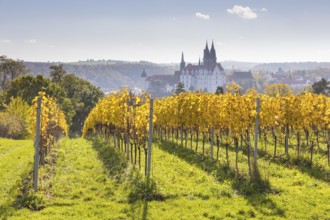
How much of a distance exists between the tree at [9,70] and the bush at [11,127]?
1290 inches

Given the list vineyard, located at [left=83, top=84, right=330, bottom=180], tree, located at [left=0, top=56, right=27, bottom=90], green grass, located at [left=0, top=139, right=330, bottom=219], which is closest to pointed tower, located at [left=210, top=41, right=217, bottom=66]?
tree, located at [left=0, top=56, right=27, bottom=90]

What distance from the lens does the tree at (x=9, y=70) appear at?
2949 inches

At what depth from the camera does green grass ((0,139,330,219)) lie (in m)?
10.4

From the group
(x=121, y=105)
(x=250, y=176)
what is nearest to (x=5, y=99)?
(x=121, y=105)

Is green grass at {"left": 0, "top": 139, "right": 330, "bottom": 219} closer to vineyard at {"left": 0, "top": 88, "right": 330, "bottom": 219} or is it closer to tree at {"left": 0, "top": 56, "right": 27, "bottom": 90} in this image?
vineyard at {"left": 0, "top": 88, "right": 330, "bottom": 219}

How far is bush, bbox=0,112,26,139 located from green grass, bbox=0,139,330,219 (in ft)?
101

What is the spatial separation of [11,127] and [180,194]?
38624mm

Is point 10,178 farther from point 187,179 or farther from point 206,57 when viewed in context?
point 206,57

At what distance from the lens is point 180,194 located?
12156 millimetres

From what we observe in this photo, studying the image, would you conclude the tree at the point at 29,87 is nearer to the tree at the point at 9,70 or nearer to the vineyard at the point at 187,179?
the tree at the point at 9,70

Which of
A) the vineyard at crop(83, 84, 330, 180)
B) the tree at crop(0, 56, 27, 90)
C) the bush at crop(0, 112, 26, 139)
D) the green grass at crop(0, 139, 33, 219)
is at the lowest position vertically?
the bush at crop(0, 112, 26, 139)

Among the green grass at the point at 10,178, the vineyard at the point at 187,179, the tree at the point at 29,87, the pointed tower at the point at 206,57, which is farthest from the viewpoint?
the pointed tower at the point at 206,57

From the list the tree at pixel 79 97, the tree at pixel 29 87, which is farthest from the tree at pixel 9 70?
the tree at pixel 29 87

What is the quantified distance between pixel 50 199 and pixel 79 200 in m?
0.98
